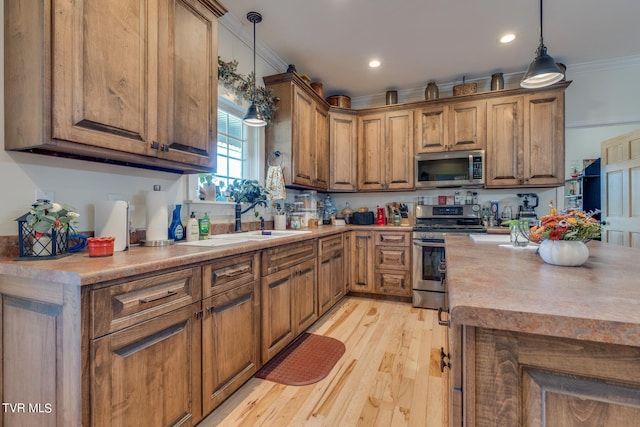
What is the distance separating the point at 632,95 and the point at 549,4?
190cm

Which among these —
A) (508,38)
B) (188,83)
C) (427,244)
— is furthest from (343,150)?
(188,83)

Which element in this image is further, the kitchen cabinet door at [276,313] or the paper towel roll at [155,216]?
the kitchen cabinet door at [276,313]

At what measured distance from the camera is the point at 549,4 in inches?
95.9

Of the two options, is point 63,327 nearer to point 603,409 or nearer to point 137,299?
point 137,299

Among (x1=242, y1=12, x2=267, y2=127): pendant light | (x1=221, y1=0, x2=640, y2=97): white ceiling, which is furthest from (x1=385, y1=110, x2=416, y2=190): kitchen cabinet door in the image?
(x1=242, y1=12, x2=267, y2=127): pendant light

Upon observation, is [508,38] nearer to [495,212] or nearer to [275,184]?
[495,212]

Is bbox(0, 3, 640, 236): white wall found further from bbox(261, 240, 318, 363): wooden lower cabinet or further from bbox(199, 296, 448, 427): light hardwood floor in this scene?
bbox(199, 296, 448, 427): light hardwood floor

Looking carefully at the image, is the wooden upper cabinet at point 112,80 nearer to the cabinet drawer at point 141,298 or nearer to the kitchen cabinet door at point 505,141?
the cabinet drawer at point 141,298

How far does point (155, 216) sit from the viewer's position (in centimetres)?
176

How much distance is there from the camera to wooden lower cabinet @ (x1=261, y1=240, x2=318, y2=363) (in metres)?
2.01

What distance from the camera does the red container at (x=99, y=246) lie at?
1.34 metres

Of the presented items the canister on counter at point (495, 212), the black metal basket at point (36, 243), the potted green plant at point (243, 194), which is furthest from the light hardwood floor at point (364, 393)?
the canister on counter at point (495, 212)

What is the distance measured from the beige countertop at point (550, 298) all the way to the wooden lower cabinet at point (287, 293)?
1218 millimetres

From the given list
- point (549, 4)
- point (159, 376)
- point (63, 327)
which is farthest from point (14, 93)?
point (549, 4)
